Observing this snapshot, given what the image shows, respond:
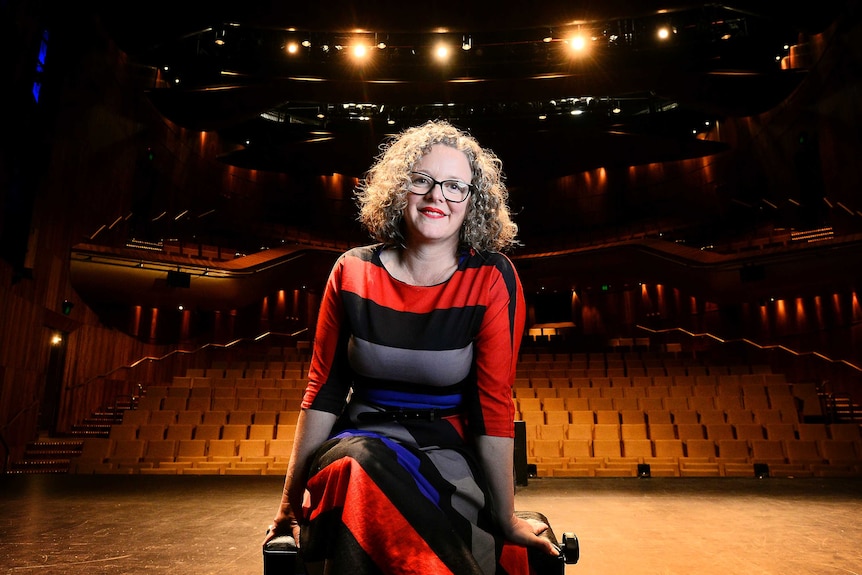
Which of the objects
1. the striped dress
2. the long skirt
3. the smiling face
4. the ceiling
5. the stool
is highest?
the ceiling

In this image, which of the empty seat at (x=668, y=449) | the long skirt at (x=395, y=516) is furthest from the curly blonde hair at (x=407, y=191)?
the empty seat at (x=668, y=449)

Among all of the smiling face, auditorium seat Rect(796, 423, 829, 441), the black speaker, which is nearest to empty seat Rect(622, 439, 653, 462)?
auditorium seat Rect(796, 423, 829, 441)

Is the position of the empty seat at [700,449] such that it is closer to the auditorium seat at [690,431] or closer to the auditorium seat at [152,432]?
the auditorium seat at [690,431]

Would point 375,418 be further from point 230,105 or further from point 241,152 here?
point 241,152

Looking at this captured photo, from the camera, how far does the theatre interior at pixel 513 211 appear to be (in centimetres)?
532

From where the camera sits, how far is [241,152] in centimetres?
1303

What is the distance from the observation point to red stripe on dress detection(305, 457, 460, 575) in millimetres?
671

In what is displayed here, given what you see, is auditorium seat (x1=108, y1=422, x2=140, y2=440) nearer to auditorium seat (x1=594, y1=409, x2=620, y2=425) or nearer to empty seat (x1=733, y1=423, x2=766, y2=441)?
auditorium seat (x1=594, y1=409, x2=620, y2=425)

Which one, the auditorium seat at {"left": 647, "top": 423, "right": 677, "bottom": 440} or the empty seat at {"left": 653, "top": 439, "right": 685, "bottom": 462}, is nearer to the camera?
the empty seat at {"left": 653, "top": 439, "right": 685, "bottom": 462}

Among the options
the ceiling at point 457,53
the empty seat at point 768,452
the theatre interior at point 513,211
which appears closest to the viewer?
the empty seat at point 768,452

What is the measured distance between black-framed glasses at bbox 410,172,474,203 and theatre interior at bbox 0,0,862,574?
7.22 feet

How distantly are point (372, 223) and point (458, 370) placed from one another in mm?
404

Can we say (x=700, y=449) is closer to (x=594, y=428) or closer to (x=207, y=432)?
(x=594, y=428)

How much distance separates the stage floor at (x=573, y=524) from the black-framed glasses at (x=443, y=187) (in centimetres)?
161
